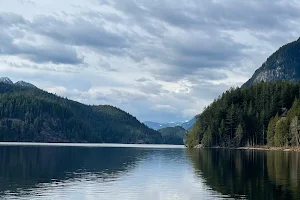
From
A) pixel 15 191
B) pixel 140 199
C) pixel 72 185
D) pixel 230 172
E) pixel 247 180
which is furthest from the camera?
pixel 230 172

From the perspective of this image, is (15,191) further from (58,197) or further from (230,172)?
(230,172)

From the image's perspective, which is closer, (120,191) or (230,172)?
(120,191)

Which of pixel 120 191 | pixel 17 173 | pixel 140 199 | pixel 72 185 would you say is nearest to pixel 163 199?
pixel 140 199

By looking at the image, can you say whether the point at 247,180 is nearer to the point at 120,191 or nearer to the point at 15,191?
the point at 120,191

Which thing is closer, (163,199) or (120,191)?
(163,199)

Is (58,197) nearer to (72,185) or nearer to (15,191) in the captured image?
(15,191)

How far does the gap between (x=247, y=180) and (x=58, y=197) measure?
35541mm

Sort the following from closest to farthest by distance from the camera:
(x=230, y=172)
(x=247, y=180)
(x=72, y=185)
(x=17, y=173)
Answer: (x=72, y=185)
(x=247, y=180)
(x=17, y=173)
(x=230, y=172)

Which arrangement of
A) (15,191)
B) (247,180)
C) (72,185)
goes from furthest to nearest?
1. (247,180)
2. (72,185)
3. (15,191)

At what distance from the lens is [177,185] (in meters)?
74.4

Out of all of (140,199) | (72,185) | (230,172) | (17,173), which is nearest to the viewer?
(140,199)

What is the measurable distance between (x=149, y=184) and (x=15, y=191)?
71.0 ft

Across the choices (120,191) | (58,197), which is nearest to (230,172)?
(120,191)

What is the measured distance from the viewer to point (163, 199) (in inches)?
2343
